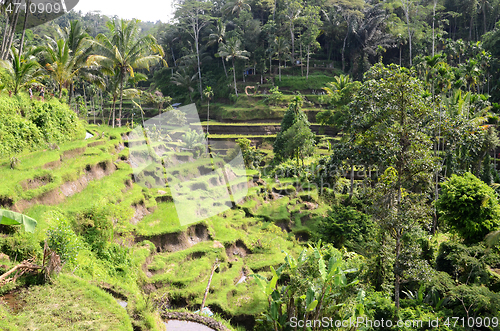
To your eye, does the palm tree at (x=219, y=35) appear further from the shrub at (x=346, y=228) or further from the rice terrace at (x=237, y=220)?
the shrub at (x=346, y=228)

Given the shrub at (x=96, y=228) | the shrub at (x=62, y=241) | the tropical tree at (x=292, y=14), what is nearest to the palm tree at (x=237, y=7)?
the tropical tree at (x=292, y=14)

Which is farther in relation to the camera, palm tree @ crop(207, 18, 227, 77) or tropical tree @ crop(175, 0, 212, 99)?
tropical tree @ crop(175, 0, 212, 99)

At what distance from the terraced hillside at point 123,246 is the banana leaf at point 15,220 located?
410 mm

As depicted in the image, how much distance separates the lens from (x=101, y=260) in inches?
392

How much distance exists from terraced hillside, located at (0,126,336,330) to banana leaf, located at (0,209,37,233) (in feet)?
1.35

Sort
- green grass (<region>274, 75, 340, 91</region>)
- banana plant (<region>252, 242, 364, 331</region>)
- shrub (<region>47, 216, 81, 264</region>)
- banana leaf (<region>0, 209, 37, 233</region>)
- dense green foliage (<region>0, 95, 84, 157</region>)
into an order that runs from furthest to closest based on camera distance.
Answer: green grass (<region>274, 75, 340, 91</region>)
dense green foliage (<region>0, 95, 84, 157</region>)
banana plant (<region>252, 242, 364, 331</region>)
shrub (<region>47, 216, 81, 264</region>)
banana leaf (<region>0, 209, 37, 233</region>)

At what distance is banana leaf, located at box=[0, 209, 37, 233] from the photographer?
7496 millimetres

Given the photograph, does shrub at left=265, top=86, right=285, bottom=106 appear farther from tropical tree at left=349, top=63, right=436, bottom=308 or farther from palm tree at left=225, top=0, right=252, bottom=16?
tropical tree at left=349, top=63, right=436, bottom=308

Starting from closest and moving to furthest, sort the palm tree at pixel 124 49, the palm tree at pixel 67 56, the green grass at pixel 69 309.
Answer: the green grass at pixel 69 309
the palm tree at pixel 67 56
the palm tree at pixel 124 49

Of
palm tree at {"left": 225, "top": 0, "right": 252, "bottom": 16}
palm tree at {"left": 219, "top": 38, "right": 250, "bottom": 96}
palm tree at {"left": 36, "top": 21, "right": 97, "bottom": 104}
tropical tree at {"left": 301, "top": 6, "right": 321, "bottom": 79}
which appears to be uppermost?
palm tree at {"left": 225, "top": 0, "right": 252, "bottom": 16}

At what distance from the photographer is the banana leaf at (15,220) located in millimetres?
7496

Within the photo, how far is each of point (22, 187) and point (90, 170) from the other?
13.5 ft

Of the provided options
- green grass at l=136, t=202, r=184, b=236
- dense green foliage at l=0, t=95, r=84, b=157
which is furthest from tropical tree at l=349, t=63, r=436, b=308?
dense green foliage at l=0, t=95, r=84, b=157

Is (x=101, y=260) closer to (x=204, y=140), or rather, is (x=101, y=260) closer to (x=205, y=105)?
(x=204, y=140)
